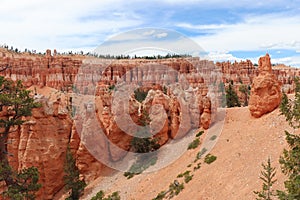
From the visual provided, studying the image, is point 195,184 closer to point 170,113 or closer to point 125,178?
point 125,178

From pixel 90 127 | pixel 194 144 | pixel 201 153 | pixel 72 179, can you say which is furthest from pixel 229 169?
pixel 90 127

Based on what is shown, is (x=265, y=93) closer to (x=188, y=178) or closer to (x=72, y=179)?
(x=188, y=178)

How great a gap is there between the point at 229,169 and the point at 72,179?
11.2 metres

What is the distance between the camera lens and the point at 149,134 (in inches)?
1100

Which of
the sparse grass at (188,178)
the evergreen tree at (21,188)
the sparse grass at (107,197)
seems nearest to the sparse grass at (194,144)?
the sparse grass at (188,178)

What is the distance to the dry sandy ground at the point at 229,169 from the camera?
18922 mm

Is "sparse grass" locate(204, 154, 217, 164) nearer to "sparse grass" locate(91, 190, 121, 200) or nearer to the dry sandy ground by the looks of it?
the dry sandy ground

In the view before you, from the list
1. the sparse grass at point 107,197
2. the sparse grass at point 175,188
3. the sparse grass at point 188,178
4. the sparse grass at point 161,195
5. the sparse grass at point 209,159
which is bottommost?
the sparse grass at point 107,197

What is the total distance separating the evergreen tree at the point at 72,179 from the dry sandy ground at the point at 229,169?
0.84 metres

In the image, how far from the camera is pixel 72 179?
24.6 m

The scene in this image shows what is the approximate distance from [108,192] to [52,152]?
5536 millimetres

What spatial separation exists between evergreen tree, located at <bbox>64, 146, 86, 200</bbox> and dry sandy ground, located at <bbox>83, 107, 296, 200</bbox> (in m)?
0.84

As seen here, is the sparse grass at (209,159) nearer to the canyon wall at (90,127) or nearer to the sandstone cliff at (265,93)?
the canyon wall at (90,127)

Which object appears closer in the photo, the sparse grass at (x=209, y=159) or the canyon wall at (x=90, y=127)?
the sparse grass at (x=209, y=159)
